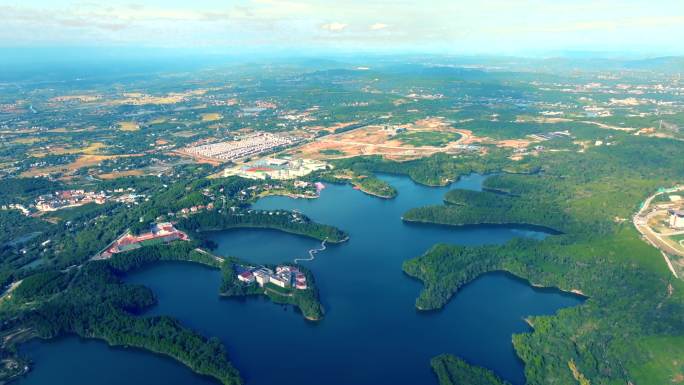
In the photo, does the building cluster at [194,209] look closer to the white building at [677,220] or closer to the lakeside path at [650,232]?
the lakeside path at [650,232]

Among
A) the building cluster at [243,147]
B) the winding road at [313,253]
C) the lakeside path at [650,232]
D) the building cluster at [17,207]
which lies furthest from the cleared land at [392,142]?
the building cluster at [17,207]

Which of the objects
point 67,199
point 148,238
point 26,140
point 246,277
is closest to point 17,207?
point 67,199

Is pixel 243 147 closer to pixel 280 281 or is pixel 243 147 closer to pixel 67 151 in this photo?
pixel 67 151

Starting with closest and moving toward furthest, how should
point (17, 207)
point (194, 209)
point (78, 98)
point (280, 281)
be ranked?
point (280, 281)
point (194, 209)
point (17, 207)
point (78, 98)

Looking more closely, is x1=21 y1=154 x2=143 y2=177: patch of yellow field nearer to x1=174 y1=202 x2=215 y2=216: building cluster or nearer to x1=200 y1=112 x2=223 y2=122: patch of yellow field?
x1=174 y1=202 x2=215 y2=216: building cluster

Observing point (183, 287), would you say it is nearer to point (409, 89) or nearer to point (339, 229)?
point (339, 229)

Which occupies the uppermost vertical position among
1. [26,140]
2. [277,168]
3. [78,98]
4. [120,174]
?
[277,168]

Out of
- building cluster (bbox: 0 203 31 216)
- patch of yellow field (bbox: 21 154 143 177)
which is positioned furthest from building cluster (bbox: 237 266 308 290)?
patch of yellow field (bbox: 21 154 143 177)

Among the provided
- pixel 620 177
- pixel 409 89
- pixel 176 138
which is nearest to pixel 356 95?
pixel 409 89
